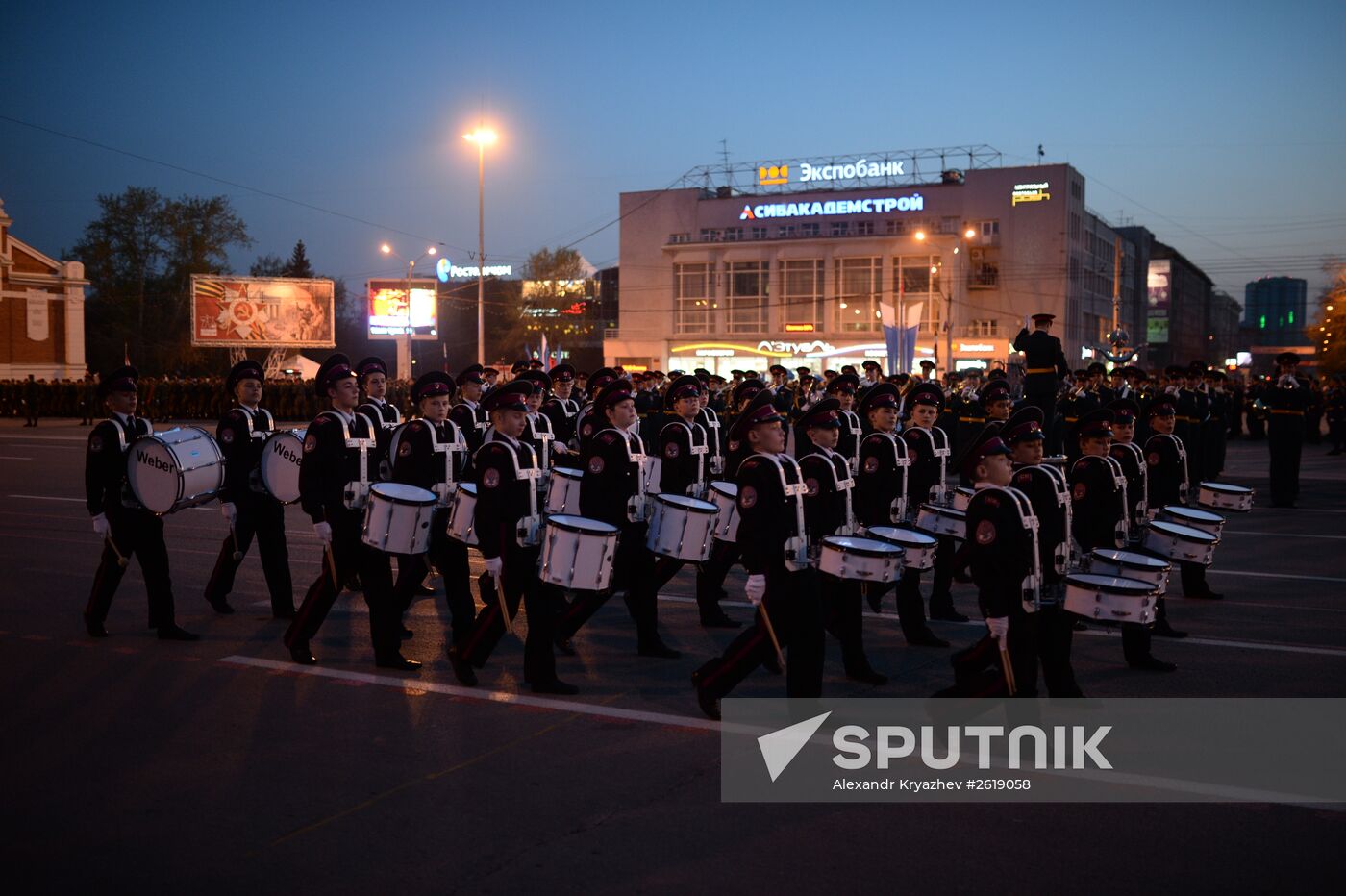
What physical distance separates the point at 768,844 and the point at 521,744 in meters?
1.87

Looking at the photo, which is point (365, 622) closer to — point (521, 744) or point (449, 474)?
point (449, 474)

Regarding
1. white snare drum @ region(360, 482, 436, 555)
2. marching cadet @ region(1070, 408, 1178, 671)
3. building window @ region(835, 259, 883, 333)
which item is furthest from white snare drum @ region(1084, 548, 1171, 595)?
building window @ region(835, 259, 883, 333)

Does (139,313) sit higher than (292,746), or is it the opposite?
(139,313)

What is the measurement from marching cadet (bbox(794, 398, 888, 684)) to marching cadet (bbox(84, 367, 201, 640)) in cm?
510

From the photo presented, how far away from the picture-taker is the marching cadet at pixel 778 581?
6344mm

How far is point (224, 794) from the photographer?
550cm

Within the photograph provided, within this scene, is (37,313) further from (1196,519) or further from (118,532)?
(1196,519)

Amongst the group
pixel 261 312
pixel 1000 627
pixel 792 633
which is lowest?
pixel 792 633

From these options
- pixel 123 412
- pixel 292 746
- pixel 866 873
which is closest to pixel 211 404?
pixel 123 412

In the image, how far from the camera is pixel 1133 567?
22.6 ft

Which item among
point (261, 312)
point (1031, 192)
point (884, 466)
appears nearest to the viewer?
point (884, 466)

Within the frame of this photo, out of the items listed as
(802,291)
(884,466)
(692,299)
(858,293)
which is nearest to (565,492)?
(884,466)

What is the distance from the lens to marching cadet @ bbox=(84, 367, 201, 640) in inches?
335

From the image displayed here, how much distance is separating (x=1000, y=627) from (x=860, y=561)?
0.96 metres
